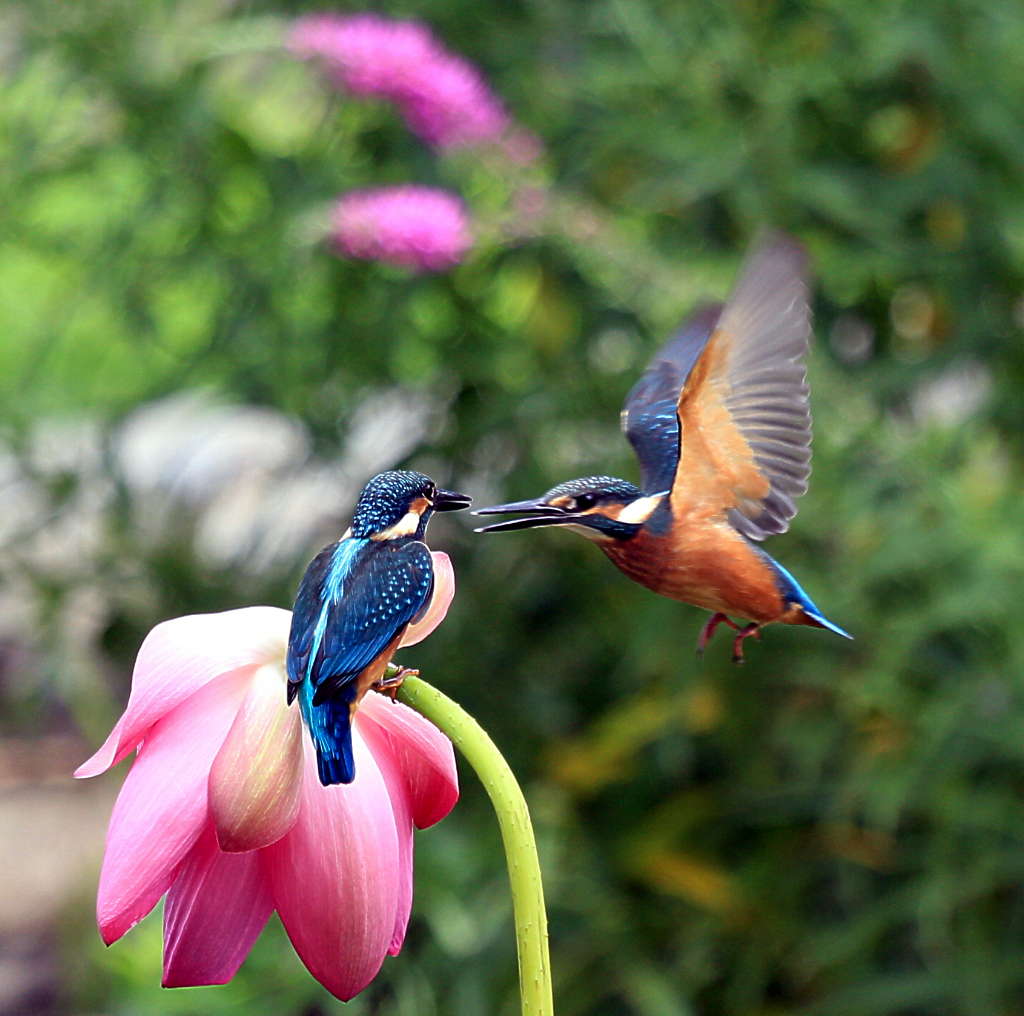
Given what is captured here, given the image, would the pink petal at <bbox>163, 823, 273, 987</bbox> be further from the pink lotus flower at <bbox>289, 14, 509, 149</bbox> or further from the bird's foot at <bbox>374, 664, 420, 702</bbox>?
the pink lotus flower at <bbox>289, 14, 509, 149</bbox>

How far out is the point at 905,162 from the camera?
4.92 ft

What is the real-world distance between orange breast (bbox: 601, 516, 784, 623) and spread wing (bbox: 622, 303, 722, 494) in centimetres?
2

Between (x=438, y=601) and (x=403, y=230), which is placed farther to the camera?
(x=403, y=230)

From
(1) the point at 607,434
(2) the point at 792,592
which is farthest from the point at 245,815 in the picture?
(1) the point at 607,434

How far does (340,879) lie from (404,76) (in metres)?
0.77

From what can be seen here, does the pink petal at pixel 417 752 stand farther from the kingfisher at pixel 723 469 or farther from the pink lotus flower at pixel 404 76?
the pink lotus flower at pixel 404 76

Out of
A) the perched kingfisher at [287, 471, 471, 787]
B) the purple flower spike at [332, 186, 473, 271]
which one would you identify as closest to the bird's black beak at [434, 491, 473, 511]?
the perched kingfisher at [287, 471, 471, 787]

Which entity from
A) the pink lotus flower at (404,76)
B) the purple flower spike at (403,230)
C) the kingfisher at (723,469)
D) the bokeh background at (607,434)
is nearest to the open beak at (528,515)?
the kingfisher at (723,469)

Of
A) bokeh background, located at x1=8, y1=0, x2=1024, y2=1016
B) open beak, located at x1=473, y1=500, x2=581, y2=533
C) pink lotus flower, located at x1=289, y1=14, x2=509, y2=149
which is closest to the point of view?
open beak, located at x1=473, y1=500, x2=581, y2=533

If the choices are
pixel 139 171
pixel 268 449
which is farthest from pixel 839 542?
pixel 268 449

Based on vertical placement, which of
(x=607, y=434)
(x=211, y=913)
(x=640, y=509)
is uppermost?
(x=640, y=509)

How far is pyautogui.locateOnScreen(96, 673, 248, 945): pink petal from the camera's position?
0.29 m

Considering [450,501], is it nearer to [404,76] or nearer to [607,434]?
[404,76]

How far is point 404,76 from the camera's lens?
0.99 metres
